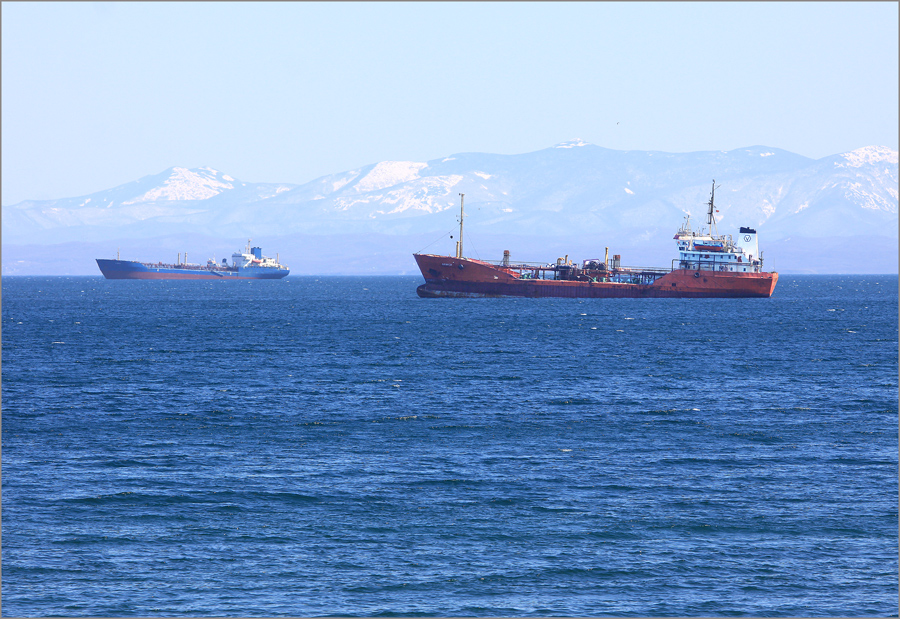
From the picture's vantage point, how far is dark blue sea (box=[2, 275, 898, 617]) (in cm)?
2867

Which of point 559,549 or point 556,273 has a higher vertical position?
point 556,273

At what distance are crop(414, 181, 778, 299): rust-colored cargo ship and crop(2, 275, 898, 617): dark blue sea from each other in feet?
281

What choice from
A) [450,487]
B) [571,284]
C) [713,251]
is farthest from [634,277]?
[450,487]

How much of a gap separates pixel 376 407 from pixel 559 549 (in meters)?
28.0

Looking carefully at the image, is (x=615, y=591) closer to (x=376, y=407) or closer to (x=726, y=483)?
(x=726, y=483)

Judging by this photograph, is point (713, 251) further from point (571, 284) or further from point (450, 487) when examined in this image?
point (450, 487)

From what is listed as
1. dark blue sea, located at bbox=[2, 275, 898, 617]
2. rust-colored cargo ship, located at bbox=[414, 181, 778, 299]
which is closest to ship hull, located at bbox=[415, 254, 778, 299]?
rust-colored cargo ship, located at bbox=[414, 181, 778, 299]

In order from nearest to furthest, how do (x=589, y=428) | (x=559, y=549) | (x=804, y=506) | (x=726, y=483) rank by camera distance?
(x=559, y=549) < (x=804, y=506) < (x=726, y=483) < (x=589, y=428)

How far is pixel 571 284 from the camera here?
174 meters

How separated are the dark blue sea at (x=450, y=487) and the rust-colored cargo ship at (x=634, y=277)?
85.6 m

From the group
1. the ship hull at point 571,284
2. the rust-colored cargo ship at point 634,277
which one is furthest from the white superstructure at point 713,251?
the ship hull at point 571,284

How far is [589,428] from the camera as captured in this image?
5144cm

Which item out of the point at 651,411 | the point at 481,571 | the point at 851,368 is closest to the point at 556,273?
the point at 851,368

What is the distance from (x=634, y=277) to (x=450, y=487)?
14407cm
